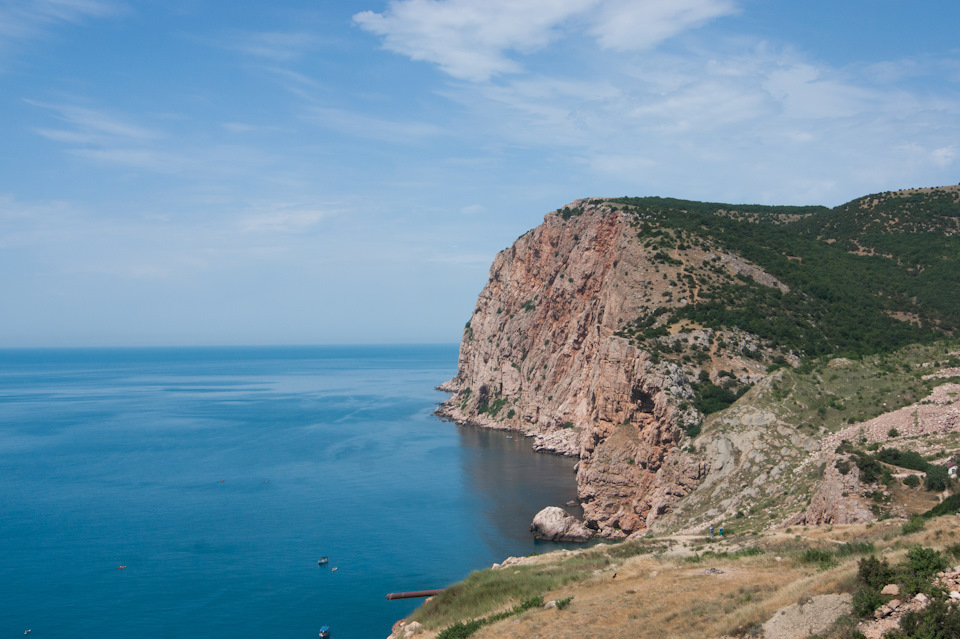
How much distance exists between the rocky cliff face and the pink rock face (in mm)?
142

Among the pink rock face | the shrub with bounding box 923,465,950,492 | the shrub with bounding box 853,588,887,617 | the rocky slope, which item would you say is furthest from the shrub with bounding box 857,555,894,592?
the pink rock face

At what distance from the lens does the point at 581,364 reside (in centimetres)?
8844

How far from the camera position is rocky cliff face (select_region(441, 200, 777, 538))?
48000 mm

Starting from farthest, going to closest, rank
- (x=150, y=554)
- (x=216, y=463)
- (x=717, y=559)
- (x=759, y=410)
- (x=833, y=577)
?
(x=216, y=463) < (x=150, y=554) < (x=759, y=410) < (x=717, y=559) < (x=833, y=577)

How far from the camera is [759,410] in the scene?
4278 cm

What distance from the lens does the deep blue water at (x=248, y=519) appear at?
126 feet

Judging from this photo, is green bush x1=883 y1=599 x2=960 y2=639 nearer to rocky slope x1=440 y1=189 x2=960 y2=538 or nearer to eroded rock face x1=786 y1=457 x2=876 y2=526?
eroded rock face x1=786 y1=457 x2=876 y2=526

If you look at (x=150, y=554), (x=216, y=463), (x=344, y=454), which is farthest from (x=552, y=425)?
(x=150, y=554)

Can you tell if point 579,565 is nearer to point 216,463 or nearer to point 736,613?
point 736,613

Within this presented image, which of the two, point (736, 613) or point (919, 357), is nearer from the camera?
point (736, 613)

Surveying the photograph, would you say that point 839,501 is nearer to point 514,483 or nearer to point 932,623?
point 932,623

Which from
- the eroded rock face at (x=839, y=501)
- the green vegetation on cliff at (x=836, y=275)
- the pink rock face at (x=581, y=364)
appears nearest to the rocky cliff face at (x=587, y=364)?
the pink rock face at (x=581, y=364)

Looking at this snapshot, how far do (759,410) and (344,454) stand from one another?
53989 millimetres

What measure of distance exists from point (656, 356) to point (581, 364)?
38456mm
